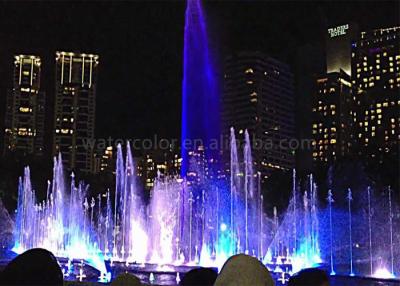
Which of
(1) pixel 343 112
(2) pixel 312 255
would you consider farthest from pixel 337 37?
(2) pixel 312 255

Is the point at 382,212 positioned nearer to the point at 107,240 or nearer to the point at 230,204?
the point at 230,204

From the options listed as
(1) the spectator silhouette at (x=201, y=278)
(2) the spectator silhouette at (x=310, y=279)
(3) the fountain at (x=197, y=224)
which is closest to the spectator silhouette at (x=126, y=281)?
(1) the spectator silhouette at (x=201, y=278)

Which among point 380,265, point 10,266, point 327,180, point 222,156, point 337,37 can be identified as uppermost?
point 337,37

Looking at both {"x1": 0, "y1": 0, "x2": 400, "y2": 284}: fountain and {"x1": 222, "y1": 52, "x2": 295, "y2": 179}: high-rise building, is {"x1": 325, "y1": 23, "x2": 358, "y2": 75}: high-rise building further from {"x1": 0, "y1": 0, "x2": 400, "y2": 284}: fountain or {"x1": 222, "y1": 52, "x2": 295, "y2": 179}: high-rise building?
{"x1": 0, "y1": 0, "x2": 400, "y2": 284}: fountain

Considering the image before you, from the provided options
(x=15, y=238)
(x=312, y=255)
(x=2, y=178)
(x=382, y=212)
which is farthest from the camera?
(x=2, y=178)

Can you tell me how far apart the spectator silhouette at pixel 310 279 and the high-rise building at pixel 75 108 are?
8952cm

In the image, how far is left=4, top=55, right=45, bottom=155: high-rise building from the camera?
93.9m

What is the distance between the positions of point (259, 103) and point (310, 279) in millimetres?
90416

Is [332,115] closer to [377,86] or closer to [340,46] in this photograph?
[377,86]

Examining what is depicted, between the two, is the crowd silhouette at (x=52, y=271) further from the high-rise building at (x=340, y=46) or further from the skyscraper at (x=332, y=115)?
the high-rise building at (x=340, y=46)

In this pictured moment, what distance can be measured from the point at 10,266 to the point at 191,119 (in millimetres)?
23472

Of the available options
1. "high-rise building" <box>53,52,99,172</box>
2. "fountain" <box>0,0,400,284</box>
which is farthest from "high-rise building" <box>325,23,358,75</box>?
"fountain" <box>0,0,400,284</box>

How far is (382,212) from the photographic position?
31734mm

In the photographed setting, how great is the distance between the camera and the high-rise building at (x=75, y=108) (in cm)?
9431
